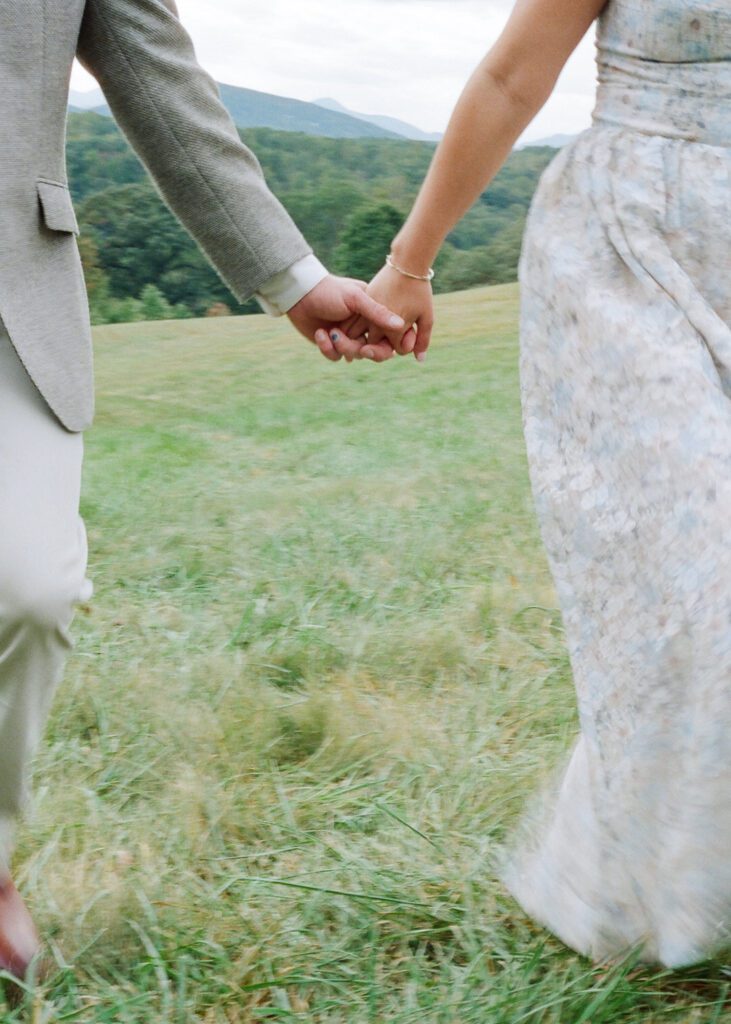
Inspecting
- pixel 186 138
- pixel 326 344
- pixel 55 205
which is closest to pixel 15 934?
pixel 55 205

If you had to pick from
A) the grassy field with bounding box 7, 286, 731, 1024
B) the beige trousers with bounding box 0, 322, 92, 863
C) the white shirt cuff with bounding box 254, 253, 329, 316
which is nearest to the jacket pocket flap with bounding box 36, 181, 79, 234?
the beige trousers with bounding box 0, 322, 92, 863

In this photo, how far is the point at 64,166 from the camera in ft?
7.16

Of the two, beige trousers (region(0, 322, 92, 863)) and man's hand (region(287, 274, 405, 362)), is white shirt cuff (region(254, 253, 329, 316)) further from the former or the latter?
beige trousers (region(0, 322, 92, 863))

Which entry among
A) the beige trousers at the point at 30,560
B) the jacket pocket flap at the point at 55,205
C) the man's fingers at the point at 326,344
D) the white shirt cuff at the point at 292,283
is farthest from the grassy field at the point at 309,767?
the jacket pocket flap at the point at 55,205

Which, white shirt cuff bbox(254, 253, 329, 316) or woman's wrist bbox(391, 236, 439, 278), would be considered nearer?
woman's wrist bbox(391, 236, 439, 278)

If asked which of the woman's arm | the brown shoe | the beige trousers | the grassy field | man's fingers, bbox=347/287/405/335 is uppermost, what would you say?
the woman's arm

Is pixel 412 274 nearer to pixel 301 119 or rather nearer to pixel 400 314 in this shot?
pixel 400 314

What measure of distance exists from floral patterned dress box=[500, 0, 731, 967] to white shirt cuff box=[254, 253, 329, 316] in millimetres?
653

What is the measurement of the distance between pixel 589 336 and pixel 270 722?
1504 mm

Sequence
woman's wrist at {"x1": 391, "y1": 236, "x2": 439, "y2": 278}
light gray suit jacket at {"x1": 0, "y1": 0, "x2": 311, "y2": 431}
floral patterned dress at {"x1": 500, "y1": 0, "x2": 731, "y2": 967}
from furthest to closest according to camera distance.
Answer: woman's wrist at {"x1": 391, "y1": 236, "x2": 439, "y2": 278} → light gray suit jacket at {"x1": 0, "y1": 0, "x2": 311, "y2": 431} → floral patterned dress at {"x1": 500, "y1": 0, "x2": 731, "y2": 967}

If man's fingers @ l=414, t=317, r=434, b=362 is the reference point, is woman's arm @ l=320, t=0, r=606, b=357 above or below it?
above

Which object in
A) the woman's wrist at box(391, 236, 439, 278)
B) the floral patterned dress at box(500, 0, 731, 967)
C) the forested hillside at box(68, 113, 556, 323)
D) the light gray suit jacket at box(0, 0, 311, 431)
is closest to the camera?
the floral patterned dress at box(500, 0, 731, 967)

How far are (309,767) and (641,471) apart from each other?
1402 mm

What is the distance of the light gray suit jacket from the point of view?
2062 mm
